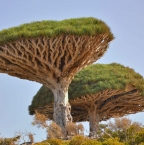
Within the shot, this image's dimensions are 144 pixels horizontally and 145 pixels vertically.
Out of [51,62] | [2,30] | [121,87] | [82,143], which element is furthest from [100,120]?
[82,143]

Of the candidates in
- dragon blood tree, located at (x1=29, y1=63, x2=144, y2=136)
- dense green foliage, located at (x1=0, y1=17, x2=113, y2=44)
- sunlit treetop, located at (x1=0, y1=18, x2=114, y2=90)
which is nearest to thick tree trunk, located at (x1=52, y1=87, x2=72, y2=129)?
sunlit treetop, located at (x1=0, y1=18, x2=114, y2=90)

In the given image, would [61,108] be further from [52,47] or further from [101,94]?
[101,94]

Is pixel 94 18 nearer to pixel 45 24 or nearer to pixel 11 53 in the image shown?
pixel 45 24

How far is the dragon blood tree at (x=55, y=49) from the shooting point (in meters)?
14.9

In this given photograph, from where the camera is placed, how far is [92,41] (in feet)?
51.1

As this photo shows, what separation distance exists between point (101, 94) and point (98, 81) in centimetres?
72

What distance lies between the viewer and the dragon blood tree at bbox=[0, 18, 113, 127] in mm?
14875

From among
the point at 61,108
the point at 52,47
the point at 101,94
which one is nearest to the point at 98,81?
the point at 101,94

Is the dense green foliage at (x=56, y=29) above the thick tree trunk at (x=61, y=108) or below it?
above

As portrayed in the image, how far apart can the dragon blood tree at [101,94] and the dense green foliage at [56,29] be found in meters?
4.93

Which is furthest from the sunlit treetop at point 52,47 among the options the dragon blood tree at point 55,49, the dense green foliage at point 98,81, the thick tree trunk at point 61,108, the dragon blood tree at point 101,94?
the dragon blood tree at point 101,94

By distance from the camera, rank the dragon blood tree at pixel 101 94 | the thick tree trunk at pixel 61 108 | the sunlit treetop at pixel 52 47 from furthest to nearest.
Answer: the dragon blood tree at pixel 101 94 → the thick tree trunk at pixel 61 108 → the sunlit treetop at pixel 52 47

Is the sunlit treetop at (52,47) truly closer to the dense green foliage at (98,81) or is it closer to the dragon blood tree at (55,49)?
the dragon blood tree at (55,49)

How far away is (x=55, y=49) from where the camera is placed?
50.2 ft
